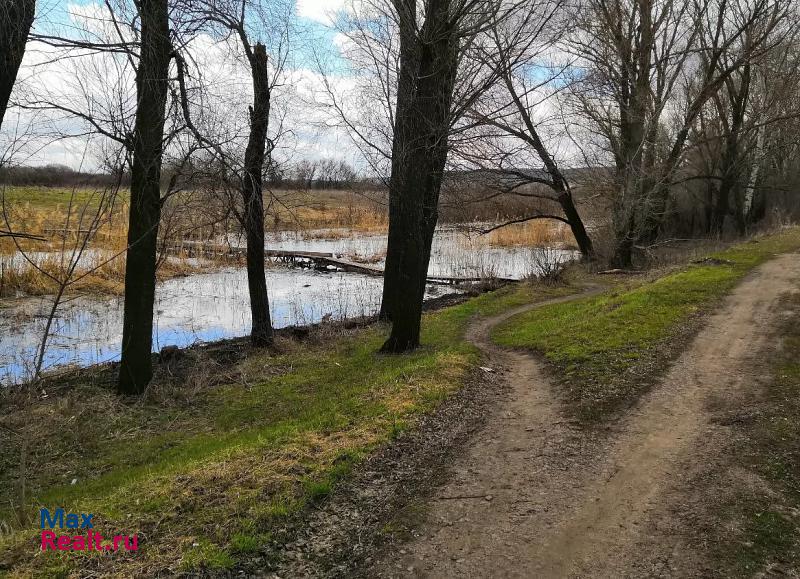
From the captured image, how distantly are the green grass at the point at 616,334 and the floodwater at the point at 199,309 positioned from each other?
5736 mm

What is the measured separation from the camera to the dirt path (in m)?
3.59

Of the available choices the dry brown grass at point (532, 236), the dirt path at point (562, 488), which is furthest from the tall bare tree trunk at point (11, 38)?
the dry brown grass at point (532, 236)

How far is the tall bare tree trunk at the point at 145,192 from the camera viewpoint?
24.9 ft

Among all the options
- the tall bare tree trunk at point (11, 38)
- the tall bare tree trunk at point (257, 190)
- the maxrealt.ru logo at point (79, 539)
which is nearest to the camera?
the maxrealt.ru logo at point (79, 539)

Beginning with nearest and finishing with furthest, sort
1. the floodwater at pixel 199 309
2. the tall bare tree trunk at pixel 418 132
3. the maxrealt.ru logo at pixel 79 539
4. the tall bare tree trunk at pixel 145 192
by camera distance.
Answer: the maxrealt.ru logo at pixel 79 539
the tall bare tree trunk at pixel 145 192
the tall bare tree trunk at pixel 418 132
the floodwater at pixel 199 309

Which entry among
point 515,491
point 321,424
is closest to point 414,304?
point 321,424

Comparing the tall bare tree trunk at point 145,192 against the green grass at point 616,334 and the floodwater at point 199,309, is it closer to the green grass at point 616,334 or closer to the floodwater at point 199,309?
the floodwater at point 199,309

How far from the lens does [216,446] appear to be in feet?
20.0

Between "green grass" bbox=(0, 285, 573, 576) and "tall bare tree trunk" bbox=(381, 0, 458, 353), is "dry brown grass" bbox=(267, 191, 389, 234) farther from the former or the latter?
"green grass" bbox=(0, 285, 573, 576)

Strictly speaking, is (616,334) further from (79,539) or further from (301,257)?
(301,257)

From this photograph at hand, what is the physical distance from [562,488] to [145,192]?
6771mm

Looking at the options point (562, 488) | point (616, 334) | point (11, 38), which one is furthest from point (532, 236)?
point (562, 488)

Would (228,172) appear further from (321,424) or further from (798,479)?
(798,479)

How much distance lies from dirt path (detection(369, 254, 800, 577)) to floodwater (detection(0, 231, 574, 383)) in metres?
7.80
